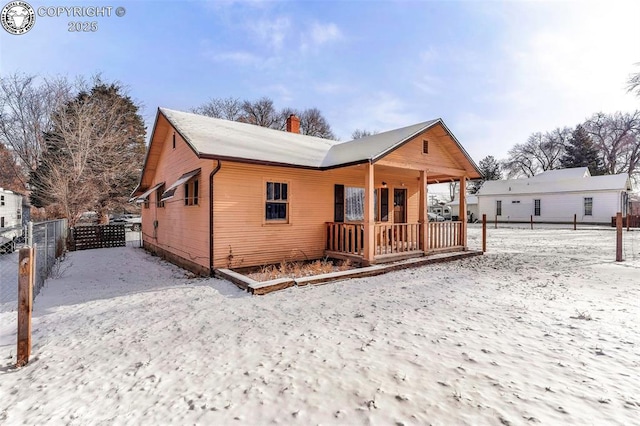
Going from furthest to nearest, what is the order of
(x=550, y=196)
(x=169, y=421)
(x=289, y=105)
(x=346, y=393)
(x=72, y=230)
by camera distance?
1. (x=289, y=105)
2. (x=550, y=196)
3. (x=72, y=230)
4. (x=346, y=393)
5. (x=169, y=421)

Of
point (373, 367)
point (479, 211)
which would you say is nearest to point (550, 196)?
point (479, 211)

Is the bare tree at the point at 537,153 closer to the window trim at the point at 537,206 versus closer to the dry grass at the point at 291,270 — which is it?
the window trim at the point at 537,206

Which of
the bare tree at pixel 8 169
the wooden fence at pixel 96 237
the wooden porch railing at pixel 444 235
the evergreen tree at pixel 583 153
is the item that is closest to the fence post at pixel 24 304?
the wooden porch railing at pixel 444 235

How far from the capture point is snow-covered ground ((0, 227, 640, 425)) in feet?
8.54

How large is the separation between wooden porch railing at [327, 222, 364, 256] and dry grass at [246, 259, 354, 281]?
506 mm

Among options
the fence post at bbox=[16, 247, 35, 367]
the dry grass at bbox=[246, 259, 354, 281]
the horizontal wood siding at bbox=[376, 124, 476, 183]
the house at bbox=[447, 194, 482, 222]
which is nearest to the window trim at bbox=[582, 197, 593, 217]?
the house at bbox=[447, 194, 482, 222]

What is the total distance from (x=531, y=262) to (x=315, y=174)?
753cm

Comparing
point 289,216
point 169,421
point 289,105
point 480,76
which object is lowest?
point 169,421

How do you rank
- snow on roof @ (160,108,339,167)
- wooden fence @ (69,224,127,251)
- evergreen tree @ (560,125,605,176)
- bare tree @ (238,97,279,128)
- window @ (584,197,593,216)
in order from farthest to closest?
evergreen tree @ (560,125,605,176) → bare tree @ (238,97,279,128) → window @ (584,197,593,216) → wooden fence @ (69,224,127,251) → snow on roof @ (160,108,339,167)

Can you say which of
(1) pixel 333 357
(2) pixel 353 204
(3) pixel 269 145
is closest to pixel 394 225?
(2) pixel 353 204

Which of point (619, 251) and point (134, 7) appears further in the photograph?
point (619, 251)

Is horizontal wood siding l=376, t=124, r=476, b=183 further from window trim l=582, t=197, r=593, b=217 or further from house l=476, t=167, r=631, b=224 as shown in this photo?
window trim l=582, t=197, r=593, b=217

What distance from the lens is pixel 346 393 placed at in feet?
9.29

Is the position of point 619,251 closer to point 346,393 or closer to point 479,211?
point 346,393
